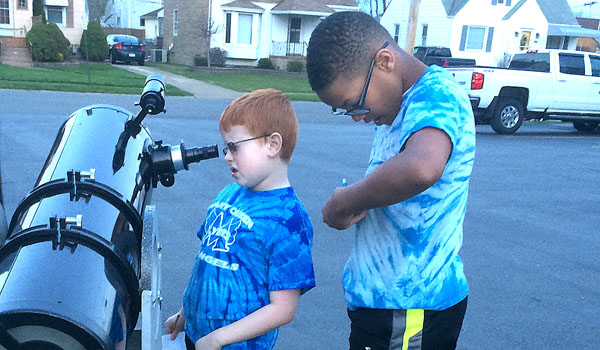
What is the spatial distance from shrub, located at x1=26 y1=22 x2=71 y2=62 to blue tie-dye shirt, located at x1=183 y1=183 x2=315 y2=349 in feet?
86.7

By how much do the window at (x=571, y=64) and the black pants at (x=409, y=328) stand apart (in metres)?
14.5

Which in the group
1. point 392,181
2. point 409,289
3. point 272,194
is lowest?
point 409,289

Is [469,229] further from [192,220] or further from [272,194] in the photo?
[272,194]

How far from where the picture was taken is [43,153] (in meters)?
8.03

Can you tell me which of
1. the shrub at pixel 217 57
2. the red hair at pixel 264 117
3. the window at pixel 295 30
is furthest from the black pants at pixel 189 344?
the window at pixel 295 30

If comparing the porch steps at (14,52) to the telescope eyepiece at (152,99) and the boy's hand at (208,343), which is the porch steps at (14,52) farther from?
the boy's hand at (208,343)

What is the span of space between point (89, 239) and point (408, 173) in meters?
0.99

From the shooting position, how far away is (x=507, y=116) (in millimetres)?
13898

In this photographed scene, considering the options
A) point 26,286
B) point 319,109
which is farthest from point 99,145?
point 319,109

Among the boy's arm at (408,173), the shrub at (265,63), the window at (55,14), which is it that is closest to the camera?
the boy's arm at (408,173)

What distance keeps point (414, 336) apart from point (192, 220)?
14.0 ft

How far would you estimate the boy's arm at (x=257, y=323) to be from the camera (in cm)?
181

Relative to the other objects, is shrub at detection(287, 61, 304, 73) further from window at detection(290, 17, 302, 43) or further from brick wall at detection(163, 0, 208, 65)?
brick wall at detection(163, 0, 208, 65)

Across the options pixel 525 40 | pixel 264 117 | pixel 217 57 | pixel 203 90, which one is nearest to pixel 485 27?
pixel 525 40
